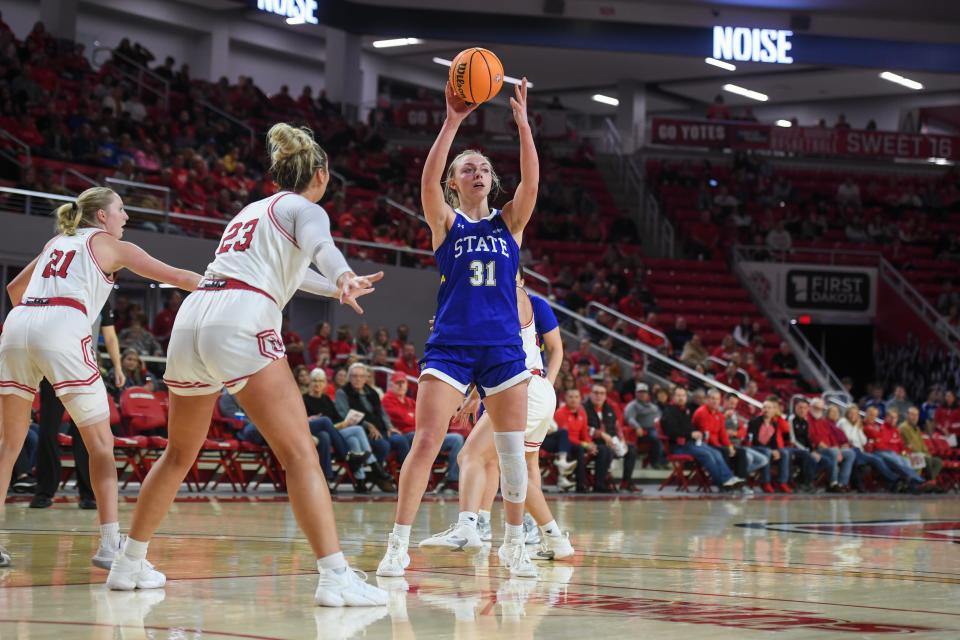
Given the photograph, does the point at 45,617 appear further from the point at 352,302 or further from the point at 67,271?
the point at 67,271

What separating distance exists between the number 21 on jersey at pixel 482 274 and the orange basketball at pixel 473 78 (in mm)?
757

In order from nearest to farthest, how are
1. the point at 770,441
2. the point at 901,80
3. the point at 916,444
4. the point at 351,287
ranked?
the point at 351,287 → the point at 770,441 → the point at 916,444 → the point at 901,80

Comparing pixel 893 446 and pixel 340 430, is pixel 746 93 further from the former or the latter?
pixel 340 430

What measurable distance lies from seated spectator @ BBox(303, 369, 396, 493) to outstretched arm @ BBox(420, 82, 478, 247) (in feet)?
23.9

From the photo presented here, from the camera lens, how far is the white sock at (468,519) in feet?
23.1

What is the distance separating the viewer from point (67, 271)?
19.7 feet

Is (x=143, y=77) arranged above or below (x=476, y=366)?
above

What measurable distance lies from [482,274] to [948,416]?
57.5 ft

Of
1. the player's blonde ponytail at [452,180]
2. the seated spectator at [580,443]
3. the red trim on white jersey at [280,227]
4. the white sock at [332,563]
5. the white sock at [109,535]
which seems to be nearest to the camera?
the white sock at [332,563]

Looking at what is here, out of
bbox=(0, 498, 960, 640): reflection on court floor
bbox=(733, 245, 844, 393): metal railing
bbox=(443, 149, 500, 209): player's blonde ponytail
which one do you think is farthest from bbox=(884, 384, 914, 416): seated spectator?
bbox=(443, 149, 500, 209): player's blonde ponytail

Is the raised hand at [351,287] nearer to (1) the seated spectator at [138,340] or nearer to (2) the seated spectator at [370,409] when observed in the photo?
(2) the seated spectator at [370,409]

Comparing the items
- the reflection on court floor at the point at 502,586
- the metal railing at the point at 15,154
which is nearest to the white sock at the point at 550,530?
the reflection on court floor at the point at 502,586

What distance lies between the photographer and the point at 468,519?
7055mm

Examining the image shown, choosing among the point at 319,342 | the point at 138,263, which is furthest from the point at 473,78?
the point at 319,342
